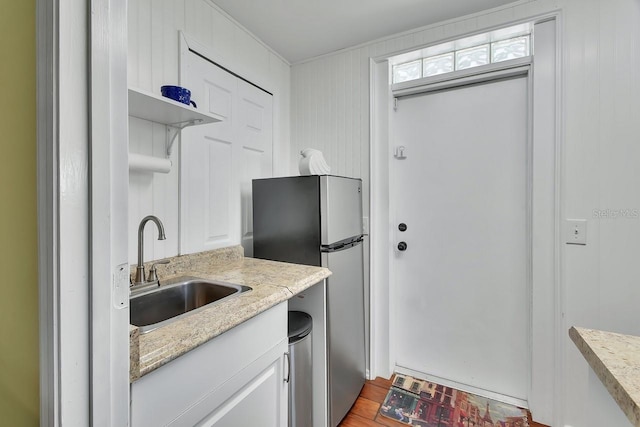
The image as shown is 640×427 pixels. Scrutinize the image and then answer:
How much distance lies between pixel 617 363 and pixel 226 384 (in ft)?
3.14

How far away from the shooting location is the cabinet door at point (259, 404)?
0.87 m

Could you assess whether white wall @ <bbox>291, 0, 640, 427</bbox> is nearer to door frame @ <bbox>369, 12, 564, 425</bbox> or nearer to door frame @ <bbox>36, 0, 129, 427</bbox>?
door frame @ <bbox>369, 12, 564, 425</bbox>

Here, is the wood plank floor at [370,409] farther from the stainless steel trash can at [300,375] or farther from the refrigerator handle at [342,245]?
the refrigerator handle at [342,245]

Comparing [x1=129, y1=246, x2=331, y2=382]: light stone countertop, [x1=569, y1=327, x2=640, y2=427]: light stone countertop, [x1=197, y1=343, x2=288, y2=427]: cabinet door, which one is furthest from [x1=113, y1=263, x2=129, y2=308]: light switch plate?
[x1=569, y1=327, x2=640, y2=427]: light stone countertop

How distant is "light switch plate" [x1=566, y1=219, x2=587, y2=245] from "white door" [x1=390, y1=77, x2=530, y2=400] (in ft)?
0.77

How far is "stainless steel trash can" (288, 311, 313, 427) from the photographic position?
1.31 metres

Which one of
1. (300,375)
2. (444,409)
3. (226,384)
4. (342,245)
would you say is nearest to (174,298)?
(226,384)

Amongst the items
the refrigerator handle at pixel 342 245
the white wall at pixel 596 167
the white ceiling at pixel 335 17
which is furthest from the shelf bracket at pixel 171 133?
the white wall at pixel 596 167

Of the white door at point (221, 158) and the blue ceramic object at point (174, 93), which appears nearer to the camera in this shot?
the blue ceramic object at point (174, 93)

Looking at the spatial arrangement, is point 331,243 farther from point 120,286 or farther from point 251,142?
point 120,286

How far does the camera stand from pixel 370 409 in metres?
1.77

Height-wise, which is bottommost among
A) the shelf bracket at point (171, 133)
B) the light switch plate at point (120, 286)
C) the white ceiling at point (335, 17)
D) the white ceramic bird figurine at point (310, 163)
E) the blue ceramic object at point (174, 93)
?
the light switch plate at point (120, 286)

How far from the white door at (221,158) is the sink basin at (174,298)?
282 millimetres

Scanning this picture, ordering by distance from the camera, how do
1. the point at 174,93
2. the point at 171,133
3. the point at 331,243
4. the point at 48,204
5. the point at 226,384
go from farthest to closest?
1. the point at 331,243
2. the point at 171,133
3. the point at 174,93
4. the point at 226,384
5. the point at 48,204
